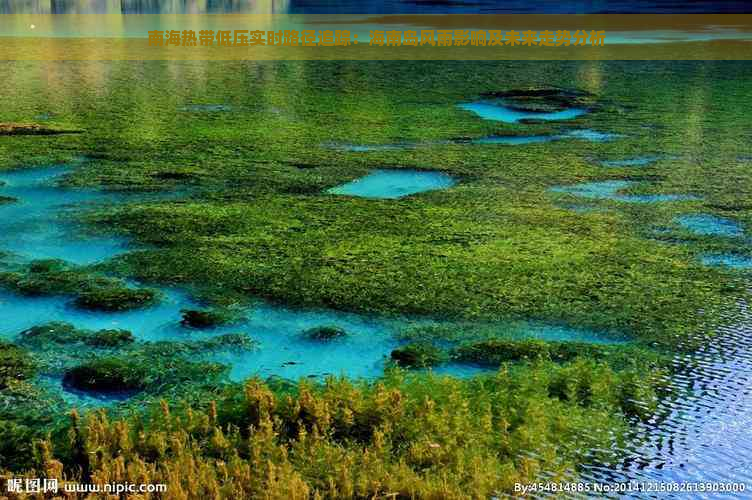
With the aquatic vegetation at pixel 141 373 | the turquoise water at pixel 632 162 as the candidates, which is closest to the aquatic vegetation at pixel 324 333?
the aquatic vegetation at pixel 141 373

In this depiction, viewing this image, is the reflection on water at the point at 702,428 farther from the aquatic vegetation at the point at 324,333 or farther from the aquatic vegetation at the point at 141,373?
the aquatic vegetation at the point at 141,373

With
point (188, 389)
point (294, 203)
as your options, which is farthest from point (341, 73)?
point (188, 389)

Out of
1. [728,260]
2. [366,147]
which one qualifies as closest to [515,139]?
[366,147]

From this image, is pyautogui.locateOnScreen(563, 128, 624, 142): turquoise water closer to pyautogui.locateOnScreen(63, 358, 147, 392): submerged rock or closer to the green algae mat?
the green algae mat

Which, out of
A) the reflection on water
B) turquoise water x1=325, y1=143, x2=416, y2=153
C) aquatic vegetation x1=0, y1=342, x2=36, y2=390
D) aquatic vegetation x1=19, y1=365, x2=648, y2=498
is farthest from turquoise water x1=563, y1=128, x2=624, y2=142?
aquatic vegetation x1=0, y1=342, x2=36, y2=390

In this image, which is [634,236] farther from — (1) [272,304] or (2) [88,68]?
(2) [88,68]

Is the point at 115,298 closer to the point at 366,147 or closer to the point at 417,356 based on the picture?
the point at 417,356
